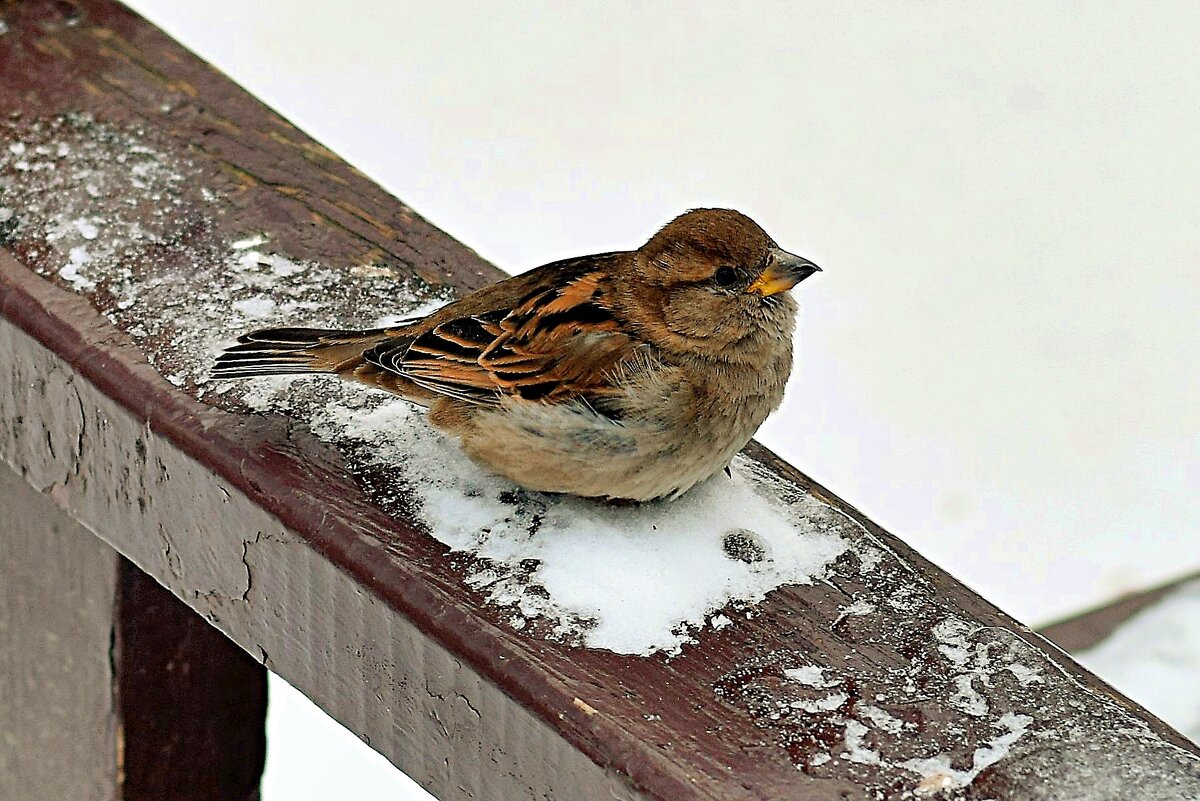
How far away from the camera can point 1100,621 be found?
13.3ft

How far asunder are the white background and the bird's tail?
3718mm

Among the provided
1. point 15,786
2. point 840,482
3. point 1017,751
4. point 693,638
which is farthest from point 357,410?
point 840,482

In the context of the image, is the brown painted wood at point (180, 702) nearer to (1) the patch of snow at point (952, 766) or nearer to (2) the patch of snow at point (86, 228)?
(2) the patch of snow at point (86, 228)

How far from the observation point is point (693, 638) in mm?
1662

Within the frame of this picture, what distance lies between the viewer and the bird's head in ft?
7.02

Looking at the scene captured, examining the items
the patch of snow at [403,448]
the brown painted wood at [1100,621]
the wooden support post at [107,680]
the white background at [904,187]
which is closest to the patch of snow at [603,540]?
the patch of snow at [403,448]

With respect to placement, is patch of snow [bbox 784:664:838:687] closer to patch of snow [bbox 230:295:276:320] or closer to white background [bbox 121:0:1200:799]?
patch of snow [bbox 230:295:276:320]

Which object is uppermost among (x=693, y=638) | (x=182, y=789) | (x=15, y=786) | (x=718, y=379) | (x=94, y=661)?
(x=718, y=379)

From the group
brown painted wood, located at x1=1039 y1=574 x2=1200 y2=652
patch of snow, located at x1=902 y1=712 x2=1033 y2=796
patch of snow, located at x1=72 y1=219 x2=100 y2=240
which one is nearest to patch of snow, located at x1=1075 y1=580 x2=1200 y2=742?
brown painted wood, located at x1=1039 y1=574 x2=1200 y2=652

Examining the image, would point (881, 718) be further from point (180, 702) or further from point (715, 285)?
point (180, 702)

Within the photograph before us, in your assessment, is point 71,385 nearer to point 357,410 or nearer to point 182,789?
point 357,410

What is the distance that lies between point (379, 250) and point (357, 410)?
33 centimetres

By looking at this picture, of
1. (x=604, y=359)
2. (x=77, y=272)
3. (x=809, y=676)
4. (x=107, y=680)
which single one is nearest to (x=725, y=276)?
(x=604, y=359)

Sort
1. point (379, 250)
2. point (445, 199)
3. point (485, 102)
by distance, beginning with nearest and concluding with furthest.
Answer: point (379, 250) → point (445, 199) → point (485, 102)
